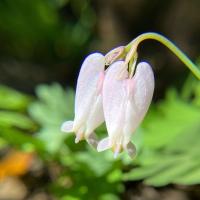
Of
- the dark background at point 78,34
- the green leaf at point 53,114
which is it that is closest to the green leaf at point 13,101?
the green leaf at point 53,114

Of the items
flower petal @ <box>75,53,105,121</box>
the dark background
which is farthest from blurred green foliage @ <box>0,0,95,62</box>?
flower petal @ <box>75,53,105,121</box>

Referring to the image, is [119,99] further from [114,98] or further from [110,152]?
[110,152]

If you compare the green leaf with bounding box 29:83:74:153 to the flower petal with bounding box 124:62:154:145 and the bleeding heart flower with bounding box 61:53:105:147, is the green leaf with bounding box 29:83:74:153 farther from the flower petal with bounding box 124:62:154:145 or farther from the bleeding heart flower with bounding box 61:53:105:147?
the flower petal with bounding box 124:62:154:145

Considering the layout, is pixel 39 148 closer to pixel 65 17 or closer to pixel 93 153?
pixel 93 153

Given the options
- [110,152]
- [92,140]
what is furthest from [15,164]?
[92,140]

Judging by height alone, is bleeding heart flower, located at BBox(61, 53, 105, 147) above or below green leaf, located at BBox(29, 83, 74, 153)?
below

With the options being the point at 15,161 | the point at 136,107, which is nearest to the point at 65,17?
the point at 15,161
